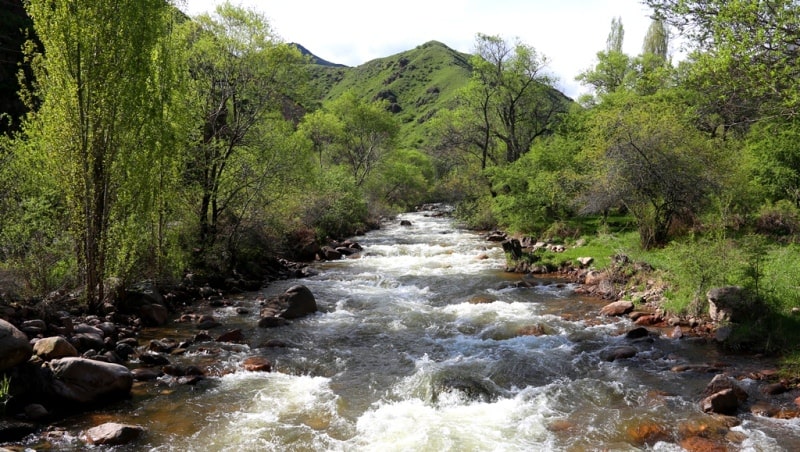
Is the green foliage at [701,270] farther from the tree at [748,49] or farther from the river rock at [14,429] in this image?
the river rock at [14,429]

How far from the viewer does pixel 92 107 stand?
46.6 feet

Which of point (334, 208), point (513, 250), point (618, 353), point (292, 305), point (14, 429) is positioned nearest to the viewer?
point (14, 429)

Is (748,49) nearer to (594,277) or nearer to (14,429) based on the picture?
(594,277)

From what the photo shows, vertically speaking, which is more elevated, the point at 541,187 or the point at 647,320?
the point at 541,187

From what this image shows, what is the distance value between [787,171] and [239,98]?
94.8 ft

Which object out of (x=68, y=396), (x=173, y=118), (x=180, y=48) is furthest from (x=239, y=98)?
(x=68, y=396)

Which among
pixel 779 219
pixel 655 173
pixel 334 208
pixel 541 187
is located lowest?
pixel 334 208

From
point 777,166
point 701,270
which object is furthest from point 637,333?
point 777,166

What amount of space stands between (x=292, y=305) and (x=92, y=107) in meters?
9.35

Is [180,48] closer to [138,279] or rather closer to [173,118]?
[173,118]

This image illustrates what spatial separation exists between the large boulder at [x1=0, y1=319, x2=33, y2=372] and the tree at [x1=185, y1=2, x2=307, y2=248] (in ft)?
42.2

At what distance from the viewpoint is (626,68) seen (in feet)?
171

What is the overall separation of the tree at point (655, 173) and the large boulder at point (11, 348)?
2343cm

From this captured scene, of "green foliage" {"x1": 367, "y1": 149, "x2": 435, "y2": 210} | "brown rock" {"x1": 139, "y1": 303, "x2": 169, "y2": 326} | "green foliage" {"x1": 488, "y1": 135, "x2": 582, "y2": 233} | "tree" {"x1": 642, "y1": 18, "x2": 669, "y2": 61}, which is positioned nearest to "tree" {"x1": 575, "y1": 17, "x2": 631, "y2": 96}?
"tree" {"x1": 642, "y1": 18, "x2": 669, "y2": 61}
